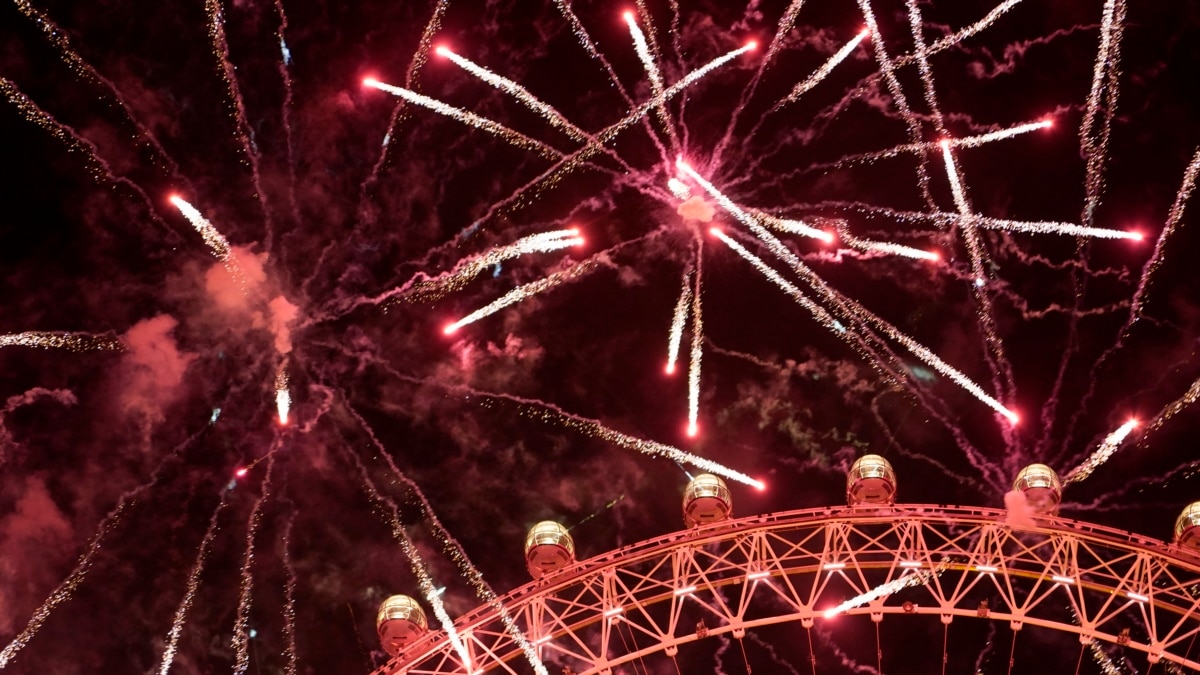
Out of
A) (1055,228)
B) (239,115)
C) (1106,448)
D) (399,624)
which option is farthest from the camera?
(239,115)

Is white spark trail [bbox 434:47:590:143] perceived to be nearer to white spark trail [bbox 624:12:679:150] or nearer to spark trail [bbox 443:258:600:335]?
white spark trail [bbox 624:12:679:150]

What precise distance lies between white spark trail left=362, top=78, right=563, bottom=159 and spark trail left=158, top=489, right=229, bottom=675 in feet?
23.8

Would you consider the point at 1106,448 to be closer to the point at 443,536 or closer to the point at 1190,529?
the point at 1190,529

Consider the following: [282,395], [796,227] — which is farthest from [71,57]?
[796,227]

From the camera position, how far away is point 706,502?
16.2 metres

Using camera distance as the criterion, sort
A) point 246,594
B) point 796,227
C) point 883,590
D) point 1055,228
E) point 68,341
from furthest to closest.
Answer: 1. point 68,341
2. point 246,594
3. point 796,227
4. point 1055,228
5. point 883,590

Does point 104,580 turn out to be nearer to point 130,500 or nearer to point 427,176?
point 130,500

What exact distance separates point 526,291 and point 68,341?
734 centimetres

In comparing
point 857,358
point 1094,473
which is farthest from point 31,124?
point 1094,473

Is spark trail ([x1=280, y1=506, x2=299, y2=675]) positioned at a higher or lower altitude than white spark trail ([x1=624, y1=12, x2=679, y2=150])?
lower

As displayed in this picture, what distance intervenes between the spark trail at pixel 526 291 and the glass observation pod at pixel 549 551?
609 cm

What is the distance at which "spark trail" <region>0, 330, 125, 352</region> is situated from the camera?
71.3ft

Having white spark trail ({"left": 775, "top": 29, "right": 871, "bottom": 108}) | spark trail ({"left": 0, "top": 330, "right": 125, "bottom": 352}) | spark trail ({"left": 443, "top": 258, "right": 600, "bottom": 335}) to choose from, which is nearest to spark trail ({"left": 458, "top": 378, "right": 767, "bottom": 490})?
spark trail ({"left": 443, "top": 258, "right": 600, "bottom": 335})

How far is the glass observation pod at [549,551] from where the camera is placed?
16.2 meters
